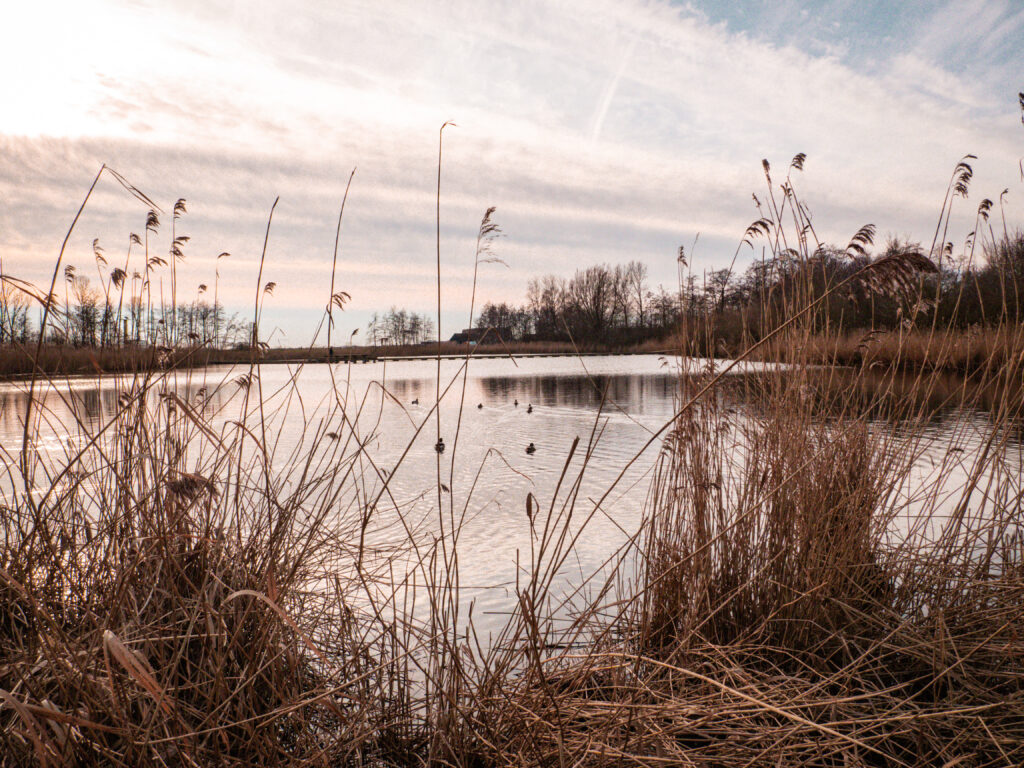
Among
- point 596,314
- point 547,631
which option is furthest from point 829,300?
point 596,314

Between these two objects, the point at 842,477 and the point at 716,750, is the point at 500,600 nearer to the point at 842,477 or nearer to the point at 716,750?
the point at 716,750

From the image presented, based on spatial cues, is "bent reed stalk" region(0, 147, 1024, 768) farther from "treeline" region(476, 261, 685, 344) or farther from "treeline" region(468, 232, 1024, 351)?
"treeline" region(476, 261, 685, 344)

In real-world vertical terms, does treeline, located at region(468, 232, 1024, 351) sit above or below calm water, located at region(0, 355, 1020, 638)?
above

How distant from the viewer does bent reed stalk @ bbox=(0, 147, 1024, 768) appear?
→ 54.2 inches

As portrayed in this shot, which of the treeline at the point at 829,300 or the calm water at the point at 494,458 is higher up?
the treeline at the point at 829,300

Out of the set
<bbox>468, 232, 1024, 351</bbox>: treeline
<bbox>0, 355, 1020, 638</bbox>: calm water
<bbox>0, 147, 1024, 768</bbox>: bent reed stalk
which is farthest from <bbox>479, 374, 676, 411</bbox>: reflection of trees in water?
<bbox>0, 147, 1024, 768</bbox>: bent reed stalk

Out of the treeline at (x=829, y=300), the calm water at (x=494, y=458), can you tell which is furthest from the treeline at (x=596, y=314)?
the calm water at (x=494, y=458)

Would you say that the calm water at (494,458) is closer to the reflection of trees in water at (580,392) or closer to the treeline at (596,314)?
the reflection of trees in water at (580,392)

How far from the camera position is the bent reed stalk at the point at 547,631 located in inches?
54.2

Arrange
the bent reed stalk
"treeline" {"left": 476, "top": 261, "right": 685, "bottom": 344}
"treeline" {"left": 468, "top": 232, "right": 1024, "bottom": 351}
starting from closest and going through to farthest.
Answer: the bent reed stalk → "treeline" {"left": 468, "top": 232, "right": 1024, "bottom": 351} → "treeline" {"left": 476, "top": 261, "right": 685, "bottom": 344}

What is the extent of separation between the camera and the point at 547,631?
1.37 m

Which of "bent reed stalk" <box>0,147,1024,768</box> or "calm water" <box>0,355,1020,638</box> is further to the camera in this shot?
"calm water" <box>0,355,1020,638</box>

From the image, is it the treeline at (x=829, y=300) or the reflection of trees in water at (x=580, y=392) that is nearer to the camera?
the treeline at (x=829, y=300)

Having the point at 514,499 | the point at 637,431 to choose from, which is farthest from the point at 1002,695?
the point at 637,431
